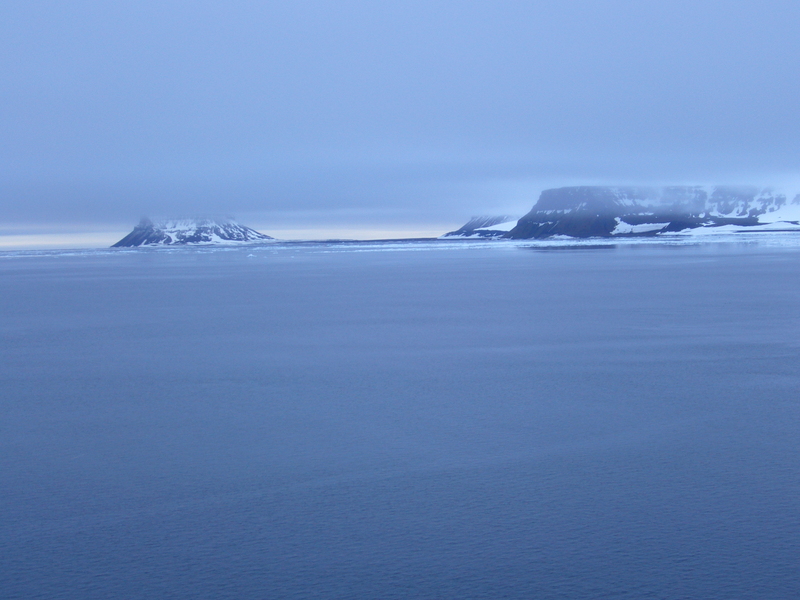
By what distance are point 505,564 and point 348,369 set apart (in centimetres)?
556

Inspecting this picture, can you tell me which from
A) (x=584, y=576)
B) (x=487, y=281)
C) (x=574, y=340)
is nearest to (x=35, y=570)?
(x=584, y=576)

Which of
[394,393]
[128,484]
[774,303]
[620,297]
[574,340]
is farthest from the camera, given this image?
[620,297]

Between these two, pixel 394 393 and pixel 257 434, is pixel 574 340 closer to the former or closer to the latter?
pixel 394 393

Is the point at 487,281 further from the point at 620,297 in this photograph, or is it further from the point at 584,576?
the point at 584,576

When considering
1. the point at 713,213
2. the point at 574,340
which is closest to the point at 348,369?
the point at 574,340

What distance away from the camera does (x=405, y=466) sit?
18.8ft

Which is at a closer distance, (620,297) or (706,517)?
(706,517)

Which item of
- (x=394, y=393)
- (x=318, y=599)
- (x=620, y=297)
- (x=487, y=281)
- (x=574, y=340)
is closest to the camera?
(x=318, y=599)

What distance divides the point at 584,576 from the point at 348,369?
5801 millimetres

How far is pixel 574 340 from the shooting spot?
11719 millimetres

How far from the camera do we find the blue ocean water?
162 inches

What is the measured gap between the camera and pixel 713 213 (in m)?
164

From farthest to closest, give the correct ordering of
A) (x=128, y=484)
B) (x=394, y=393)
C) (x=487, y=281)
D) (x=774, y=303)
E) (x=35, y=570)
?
(x=487, y=281), (x=774, y=303), (x=394, y=393), (x=128, y=484), (x=35, y=570)

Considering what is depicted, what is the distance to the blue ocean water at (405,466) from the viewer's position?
4.12 meters
